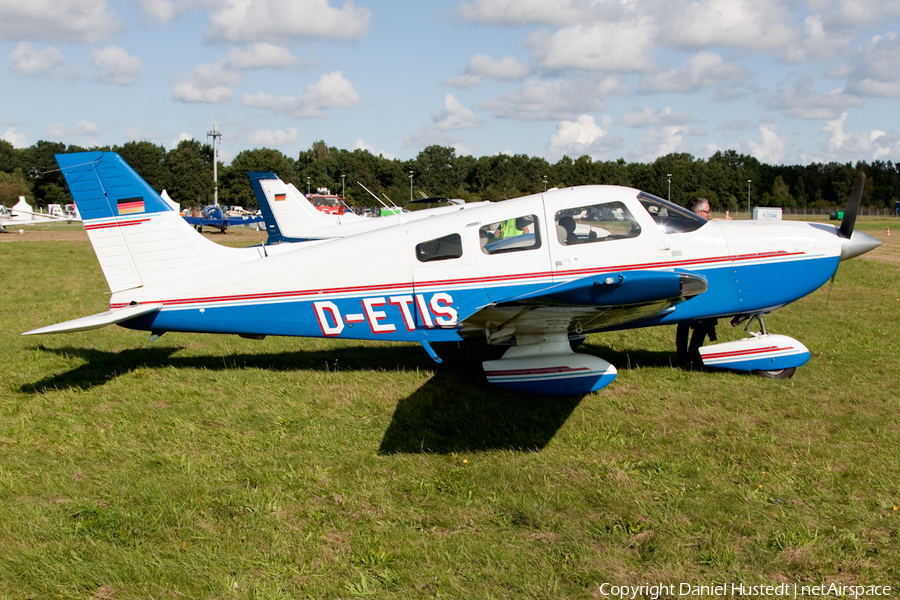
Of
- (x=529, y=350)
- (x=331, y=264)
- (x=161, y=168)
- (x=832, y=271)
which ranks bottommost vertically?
(x=529, y=350)

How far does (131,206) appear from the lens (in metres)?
7.28

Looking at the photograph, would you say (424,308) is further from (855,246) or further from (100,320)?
(855,246)

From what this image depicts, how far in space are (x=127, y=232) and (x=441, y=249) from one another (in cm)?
372

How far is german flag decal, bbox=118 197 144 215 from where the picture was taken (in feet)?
23.8

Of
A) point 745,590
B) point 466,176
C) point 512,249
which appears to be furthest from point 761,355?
point 466,176

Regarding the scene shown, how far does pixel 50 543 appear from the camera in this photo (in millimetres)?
3926

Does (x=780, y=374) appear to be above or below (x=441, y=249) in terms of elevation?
below

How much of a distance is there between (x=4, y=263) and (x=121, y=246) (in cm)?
1660

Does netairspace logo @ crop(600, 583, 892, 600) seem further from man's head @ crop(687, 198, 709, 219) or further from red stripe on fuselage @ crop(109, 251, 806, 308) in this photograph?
man's head @ crop(687, 198, 709, 219)

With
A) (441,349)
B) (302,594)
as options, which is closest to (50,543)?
(302,594)

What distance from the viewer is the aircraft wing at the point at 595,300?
4.59 m

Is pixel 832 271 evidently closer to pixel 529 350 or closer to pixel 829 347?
pixel 829 347

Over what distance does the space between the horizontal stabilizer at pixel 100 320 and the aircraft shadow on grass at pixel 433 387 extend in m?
1.05

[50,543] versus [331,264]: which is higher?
[331,264]
